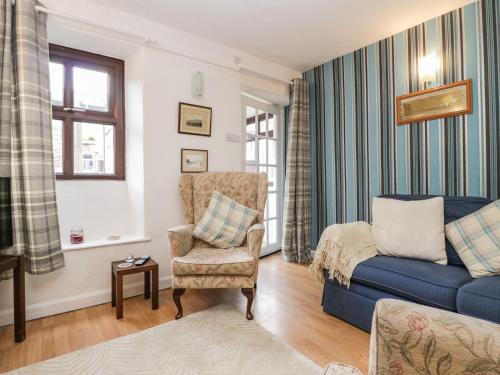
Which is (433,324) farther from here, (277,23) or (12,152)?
(277,23)

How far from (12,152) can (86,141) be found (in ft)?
2.33

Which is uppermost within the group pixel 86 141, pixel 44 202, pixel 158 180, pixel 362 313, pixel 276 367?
pixel 86 141

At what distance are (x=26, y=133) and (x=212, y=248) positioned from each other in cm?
155

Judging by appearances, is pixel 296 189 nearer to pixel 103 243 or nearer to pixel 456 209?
pixel 456 209

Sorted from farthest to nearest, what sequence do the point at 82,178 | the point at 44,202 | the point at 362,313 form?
1. the point at 82,178
2. the point at 44,202
3. the point at 362,313

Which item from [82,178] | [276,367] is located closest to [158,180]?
[82,178]

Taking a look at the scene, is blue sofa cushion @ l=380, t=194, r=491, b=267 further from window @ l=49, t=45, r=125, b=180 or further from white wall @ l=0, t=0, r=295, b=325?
window @ l=49, t=45, r=125, b=180

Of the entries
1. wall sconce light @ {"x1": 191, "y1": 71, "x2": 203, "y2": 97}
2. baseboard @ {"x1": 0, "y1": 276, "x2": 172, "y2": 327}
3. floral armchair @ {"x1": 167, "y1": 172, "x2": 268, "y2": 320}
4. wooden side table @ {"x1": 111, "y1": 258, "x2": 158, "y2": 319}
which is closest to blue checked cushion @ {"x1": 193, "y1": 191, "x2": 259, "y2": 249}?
floral armchair @ {"x1": 167, "y1": 172, "x2": 268, "y2": 320}

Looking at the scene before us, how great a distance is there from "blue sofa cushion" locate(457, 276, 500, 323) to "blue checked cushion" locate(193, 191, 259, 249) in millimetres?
1477

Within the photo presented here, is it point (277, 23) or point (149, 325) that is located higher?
point (277, 23)

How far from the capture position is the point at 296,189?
134 inches

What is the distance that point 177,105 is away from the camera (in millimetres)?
2660

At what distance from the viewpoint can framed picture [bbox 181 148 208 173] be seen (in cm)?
270

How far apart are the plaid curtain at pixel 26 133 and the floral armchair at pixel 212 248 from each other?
0.88 metres
